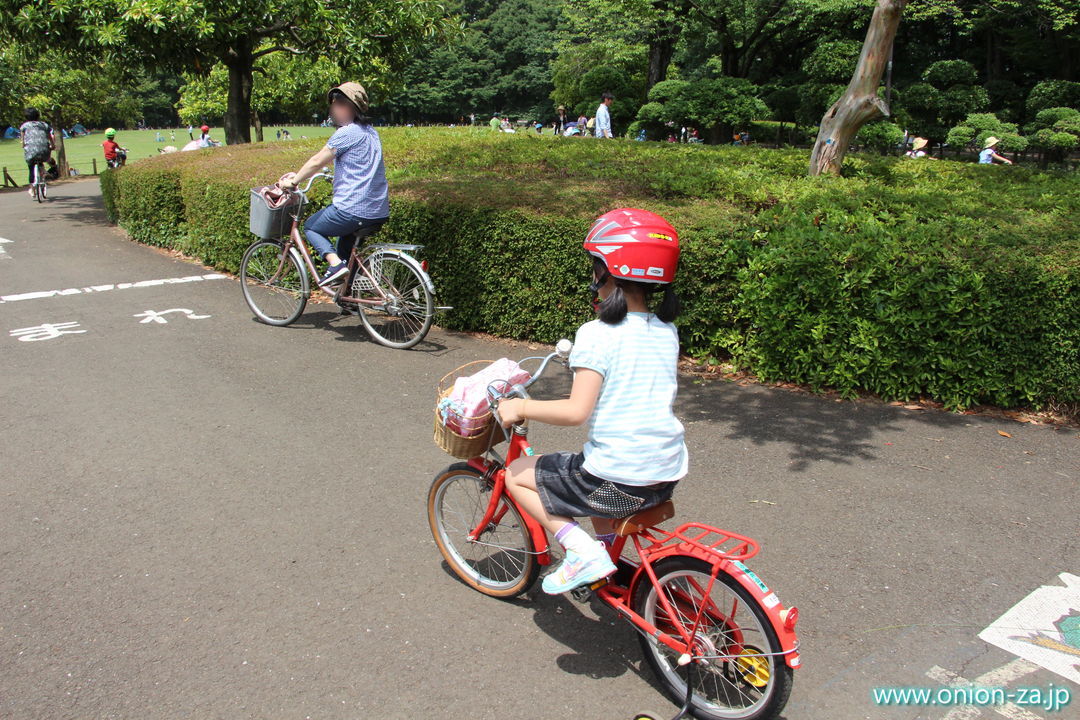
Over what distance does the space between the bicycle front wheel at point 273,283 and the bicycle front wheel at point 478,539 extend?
14.0 ft

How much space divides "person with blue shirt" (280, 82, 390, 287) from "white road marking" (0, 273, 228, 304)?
129 inches

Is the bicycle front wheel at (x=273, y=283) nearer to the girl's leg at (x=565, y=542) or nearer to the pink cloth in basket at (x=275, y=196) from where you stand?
the pink cloth in basket at (x=275, y=196)

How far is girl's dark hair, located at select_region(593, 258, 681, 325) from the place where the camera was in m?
2.79

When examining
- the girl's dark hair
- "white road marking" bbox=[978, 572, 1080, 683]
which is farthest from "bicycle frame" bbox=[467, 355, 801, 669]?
"white road marking" bbox=[978, 572, 1080, 683]

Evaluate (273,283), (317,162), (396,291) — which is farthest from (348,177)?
(273,283)

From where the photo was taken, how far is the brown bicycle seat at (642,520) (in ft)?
9.57

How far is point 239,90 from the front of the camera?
617 inches

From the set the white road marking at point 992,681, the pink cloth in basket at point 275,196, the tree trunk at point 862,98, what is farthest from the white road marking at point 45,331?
the tree trunk at point 862,98

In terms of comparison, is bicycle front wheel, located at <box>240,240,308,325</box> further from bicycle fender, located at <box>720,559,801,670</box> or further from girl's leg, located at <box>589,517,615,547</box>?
bicycle fender, located at <box>720,559,801,670</box>

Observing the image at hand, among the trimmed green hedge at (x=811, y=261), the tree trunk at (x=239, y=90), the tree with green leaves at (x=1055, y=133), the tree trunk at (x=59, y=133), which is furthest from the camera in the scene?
the tree trunk at (x=59, y=133)

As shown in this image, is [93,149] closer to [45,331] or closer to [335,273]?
[45,331]

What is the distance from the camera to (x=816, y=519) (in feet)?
14.0

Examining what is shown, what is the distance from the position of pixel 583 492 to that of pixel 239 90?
1517 cm

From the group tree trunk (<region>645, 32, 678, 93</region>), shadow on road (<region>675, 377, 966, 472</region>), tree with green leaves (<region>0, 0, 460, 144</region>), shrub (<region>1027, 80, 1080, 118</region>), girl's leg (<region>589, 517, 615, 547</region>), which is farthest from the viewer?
tree trunk (<region>645, 32, 678, 93</region>)
